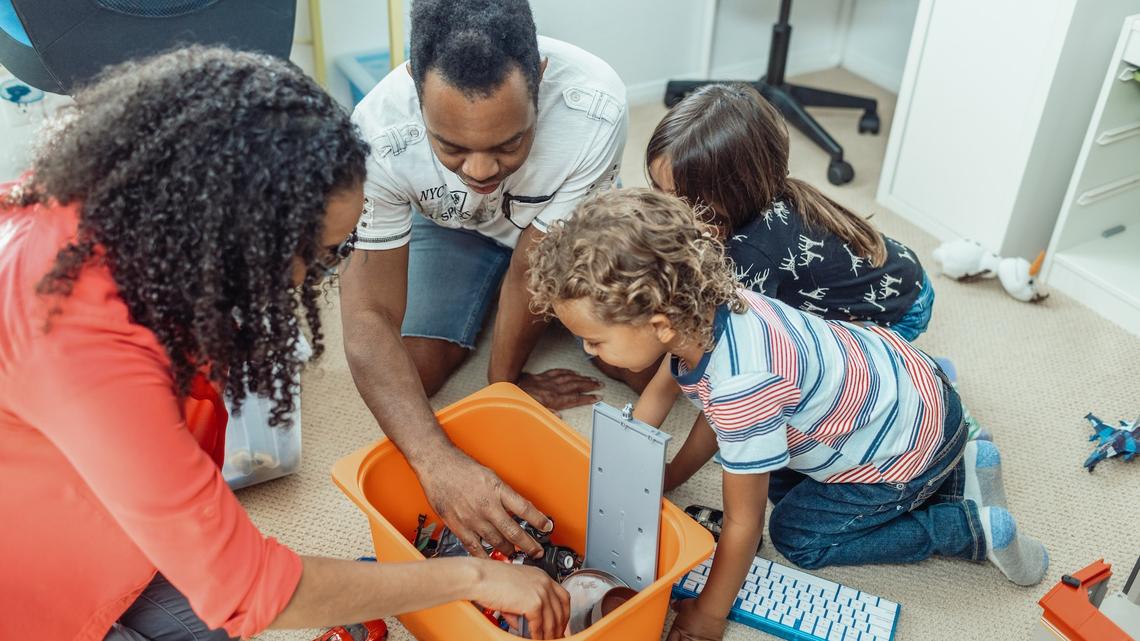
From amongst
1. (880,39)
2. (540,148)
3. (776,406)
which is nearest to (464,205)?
(540,148)

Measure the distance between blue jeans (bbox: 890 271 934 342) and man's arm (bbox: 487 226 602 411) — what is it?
0.47m

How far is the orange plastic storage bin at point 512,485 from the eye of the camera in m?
0.99

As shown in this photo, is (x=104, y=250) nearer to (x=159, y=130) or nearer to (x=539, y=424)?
(x=159, y=130)

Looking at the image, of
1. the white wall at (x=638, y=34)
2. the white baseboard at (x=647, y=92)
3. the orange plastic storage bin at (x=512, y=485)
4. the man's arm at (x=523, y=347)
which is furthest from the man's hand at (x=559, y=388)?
the white baseboard at (x=647, y=92)

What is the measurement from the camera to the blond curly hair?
92cm

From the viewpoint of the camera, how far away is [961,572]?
125 cm

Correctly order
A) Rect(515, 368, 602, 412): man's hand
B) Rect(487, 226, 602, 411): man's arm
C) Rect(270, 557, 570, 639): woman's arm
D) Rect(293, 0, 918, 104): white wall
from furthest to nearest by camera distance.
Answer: Rect(293, 0, 918, 104): white wall, Rect(515, 368, 602, 412): man's hand, Rect(487, 226, 602, 411): man's arm, Rect(270, 557, 570, 639): woman's arm

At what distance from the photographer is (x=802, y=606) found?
116cm

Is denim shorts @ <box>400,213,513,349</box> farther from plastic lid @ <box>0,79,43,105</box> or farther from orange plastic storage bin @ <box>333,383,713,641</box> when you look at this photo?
plastic lid @ <box>0,79,43,105</box>

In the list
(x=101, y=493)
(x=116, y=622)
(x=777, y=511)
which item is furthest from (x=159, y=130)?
(x=777, y=511)

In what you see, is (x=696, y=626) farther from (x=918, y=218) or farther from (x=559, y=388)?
(x=918, y=218)

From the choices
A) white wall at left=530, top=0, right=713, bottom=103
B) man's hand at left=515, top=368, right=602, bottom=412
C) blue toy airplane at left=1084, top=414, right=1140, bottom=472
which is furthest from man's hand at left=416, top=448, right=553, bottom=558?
white wall at left=530, top=0, right=713, bottom=103

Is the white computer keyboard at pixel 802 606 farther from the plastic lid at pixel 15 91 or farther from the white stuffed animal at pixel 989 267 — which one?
the plastic lid at pixel 15 91

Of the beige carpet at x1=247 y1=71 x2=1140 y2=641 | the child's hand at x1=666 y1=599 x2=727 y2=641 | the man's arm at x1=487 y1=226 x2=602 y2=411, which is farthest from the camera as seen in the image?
the man's arm at x1=487 y1=226 x2=602 y2=411
